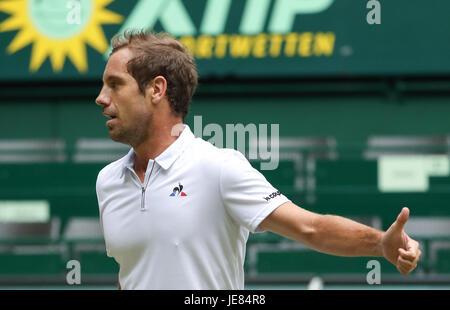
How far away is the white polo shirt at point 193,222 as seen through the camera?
99.0 inches

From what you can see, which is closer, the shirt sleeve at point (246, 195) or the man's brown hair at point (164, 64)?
the shirt sleeve at point (246, 195)

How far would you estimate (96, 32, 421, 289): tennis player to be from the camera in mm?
2430

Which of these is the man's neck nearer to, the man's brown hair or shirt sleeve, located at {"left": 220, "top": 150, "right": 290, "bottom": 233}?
the man's brown hair

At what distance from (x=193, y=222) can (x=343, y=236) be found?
18.7 inches

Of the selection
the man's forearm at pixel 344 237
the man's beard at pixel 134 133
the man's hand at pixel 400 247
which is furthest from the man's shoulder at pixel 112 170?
the man's hand at pixel 400 247

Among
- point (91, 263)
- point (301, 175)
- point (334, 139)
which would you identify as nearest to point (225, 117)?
point (334, 139)

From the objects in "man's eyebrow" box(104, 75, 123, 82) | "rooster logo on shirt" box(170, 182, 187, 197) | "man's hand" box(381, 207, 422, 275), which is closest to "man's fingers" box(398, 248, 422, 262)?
"man's hand" box(381, 207, 422, 275)

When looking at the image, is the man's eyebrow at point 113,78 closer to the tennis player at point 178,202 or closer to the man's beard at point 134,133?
the tennis player at point 178,202

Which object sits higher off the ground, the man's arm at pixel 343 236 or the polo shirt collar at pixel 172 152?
the polo shirt collar at pixel 172 152

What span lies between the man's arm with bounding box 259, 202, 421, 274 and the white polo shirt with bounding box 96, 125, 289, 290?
0.07 metres

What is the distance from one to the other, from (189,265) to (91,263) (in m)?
6.72

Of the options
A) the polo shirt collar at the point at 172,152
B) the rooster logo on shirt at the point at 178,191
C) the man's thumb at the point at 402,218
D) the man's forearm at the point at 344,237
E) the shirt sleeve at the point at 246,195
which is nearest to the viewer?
the man's thumb at the point at 402,218

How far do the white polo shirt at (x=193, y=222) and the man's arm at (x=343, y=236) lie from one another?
0.07 m

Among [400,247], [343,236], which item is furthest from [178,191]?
[400,247]
